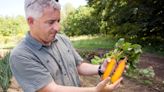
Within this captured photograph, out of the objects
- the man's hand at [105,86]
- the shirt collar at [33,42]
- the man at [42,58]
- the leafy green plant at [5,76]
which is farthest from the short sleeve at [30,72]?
the leafy green plant at [5,76]

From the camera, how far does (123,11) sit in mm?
18875

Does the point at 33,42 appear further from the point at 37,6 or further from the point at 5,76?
the point at 5,76

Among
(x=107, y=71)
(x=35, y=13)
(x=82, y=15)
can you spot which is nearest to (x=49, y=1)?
(x=35, y=13)

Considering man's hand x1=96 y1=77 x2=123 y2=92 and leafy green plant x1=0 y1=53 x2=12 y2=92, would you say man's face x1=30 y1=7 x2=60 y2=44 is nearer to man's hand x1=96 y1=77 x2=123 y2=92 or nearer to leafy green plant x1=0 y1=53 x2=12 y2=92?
man's hand x1=96 y1=77 x2=123 y2=92

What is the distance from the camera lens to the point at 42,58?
3.02 m

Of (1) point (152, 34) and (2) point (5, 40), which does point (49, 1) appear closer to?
(1) point (152, 34)

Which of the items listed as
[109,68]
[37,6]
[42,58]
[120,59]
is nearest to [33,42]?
[42,58]

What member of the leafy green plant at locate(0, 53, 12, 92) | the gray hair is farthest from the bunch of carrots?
Answer: the leafy green plant at locate(0, 53, 12, 92)

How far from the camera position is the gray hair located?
9.50ft

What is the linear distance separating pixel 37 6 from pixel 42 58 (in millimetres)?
385

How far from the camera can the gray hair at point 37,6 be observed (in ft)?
9.50

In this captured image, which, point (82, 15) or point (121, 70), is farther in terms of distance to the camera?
point (82, 15)

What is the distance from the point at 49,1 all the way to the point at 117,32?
1681cm

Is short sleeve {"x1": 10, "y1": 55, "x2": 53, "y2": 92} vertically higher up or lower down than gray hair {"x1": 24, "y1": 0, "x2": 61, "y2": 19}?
lower down
